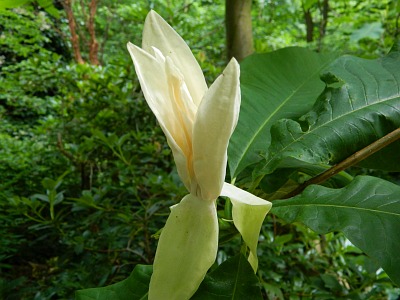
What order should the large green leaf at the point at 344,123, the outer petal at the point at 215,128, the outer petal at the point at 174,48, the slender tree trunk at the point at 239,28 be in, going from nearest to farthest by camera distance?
the outer petal at the point at 215,128 → the outer petal at the point at 174,48 → the large green leaf at the point at 344,123 → the slender tree trunk at the point at 239,28

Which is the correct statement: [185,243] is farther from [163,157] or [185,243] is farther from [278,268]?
[163,157]

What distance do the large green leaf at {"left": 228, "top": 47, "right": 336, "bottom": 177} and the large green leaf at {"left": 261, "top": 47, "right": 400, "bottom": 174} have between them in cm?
10

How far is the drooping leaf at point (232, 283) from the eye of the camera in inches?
19.4

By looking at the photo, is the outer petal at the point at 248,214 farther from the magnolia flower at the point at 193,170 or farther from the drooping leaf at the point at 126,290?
the drooping leaf at the point at 126,290

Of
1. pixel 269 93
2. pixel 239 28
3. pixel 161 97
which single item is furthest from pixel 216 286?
pixel 239 28

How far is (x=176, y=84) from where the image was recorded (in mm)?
420

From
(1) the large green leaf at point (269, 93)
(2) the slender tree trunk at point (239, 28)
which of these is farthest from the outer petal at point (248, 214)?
(2) the slender tree trunk at point (239, 28)

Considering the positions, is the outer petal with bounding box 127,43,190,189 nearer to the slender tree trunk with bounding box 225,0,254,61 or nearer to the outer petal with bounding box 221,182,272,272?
the outer petal with bounding box 221,182,272,272

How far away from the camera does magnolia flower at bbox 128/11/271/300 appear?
1.26 ft

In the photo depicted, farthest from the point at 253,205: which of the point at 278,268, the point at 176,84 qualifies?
the point at 278,268

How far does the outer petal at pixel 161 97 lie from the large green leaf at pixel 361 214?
174mm

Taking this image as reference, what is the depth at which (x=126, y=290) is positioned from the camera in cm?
54

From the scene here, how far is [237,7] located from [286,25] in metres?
3.04

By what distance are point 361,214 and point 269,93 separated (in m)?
0.45
